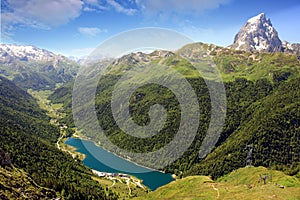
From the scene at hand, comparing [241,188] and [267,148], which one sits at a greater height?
[267,148]

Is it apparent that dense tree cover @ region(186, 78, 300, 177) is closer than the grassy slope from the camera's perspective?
No

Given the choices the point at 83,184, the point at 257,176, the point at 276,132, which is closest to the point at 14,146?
the point at 83,184

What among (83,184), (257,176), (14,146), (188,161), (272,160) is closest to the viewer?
(257,176)

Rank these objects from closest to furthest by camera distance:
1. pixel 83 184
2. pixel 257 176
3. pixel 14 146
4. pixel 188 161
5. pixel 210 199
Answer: pixel 210 199 < pixel 257 176 < pixel 83 184 < pixel 14 146 < pixel 188 161

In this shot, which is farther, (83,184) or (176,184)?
(83,184)

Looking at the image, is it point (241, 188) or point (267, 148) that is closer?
point (241, 188)

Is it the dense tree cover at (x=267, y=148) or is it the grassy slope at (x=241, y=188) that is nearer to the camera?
the grassy slope at (x=241, y=188)

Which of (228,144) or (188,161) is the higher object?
(228,144)

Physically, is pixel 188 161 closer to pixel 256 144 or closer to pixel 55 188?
pixel 256 144
